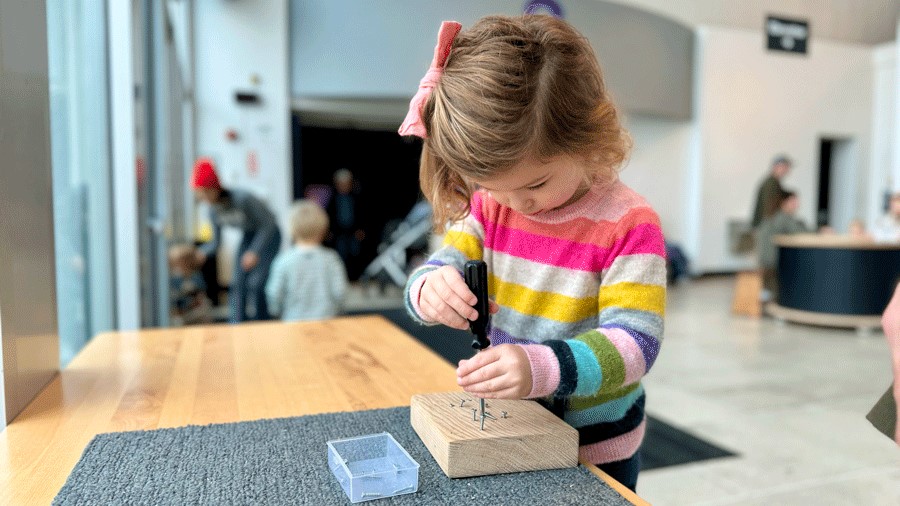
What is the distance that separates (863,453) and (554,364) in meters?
2.57

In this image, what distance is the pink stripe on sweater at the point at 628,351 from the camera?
720 millimetres

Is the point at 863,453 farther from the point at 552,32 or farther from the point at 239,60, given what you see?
the point at 239,60

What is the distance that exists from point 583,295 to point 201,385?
0.61 meters

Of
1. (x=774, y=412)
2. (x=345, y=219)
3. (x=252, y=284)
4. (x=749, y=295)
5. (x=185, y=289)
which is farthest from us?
(x=345, y=219)

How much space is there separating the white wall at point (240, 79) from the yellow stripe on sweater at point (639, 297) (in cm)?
617

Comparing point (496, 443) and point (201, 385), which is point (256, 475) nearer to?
point (496, 443)

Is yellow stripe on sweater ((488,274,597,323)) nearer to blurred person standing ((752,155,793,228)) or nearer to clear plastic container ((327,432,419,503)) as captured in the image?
clear plastic container ((327,432,419,503))

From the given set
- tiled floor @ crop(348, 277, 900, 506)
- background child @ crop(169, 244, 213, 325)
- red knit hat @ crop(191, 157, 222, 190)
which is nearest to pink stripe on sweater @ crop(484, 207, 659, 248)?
tiled floor @ crop(348, 277, 900, 506)

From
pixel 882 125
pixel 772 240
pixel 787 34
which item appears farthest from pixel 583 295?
pixel 882 125

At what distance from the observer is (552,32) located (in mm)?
758

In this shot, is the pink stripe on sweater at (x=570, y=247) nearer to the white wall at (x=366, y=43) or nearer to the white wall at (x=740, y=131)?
the white wall at (x=366, y=43)

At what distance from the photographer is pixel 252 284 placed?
388 centimetres

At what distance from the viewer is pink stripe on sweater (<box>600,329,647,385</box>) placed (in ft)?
2.36

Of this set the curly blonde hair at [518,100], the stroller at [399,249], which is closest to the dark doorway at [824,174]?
the stroller at [399,249]
